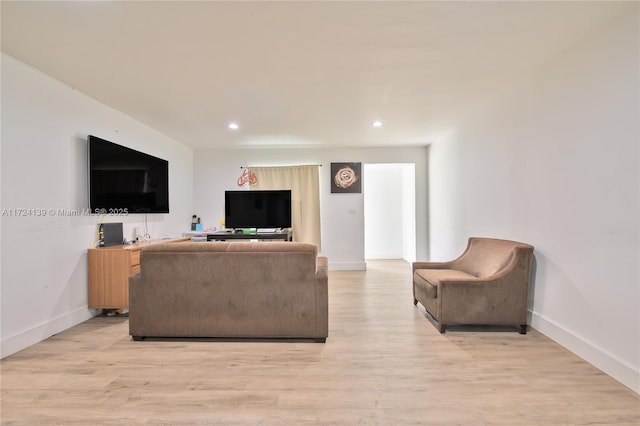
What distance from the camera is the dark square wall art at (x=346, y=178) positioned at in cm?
585

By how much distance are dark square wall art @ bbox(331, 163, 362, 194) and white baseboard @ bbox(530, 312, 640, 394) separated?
364 cm

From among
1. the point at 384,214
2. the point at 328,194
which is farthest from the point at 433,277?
the point at 384,214

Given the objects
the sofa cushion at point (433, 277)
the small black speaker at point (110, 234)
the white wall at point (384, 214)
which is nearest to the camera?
the sofa cushion at point (433, 277)

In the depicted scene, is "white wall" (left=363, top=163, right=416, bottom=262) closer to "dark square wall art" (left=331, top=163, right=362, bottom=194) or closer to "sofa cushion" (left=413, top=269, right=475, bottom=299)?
"dark square wall art" (left=331, top=163, right=362, bottom=194)

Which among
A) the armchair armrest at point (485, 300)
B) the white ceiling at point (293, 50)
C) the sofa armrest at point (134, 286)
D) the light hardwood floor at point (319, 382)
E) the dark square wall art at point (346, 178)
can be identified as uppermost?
the white ceiling at point (293, 50)

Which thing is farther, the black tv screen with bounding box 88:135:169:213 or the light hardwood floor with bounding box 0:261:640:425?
the black tv screen with bounding box 88:135:169:213

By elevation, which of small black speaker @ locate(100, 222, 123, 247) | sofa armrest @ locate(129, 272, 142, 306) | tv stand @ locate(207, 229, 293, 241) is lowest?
sofa armrest @ locate(129, 272, 142, 306)

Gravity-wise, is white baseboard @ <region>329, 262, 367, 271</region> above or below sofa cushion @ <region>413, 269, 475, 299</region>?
below

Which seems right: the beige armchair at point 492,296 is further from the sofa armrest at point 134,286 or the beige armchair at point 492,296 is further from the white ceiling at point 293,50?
the sofa armrest at point 134,286

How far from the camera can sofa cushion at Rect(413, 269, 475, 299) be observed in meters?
2.90

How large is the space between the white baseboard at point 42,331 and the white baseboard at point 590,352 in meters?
4.50

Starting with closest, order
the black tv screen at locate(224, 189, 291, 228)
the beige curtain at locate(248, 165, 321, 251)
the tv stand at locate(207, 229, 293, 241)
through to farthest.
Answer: the tv stand at locate(207, 229, 293, 241) → the black tv screen at locate(224, 189, 291, 228) → the beige curtain at locate(248, 165, 321, 251)

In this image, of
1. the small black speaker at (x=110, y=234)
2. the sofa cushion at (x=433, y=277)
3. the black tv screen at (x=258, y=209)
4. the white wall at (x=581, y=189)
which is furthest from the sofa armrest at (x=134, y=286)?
the white wall at (x=581, y=189)

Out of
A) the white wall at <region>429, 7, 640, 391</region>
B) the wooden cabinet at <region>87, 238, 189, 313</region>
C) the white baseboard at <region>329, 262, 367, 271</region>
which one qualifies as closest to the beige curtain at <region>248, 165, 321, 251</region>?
the white baseboard at <region>329, 262, 367, 271</region>
